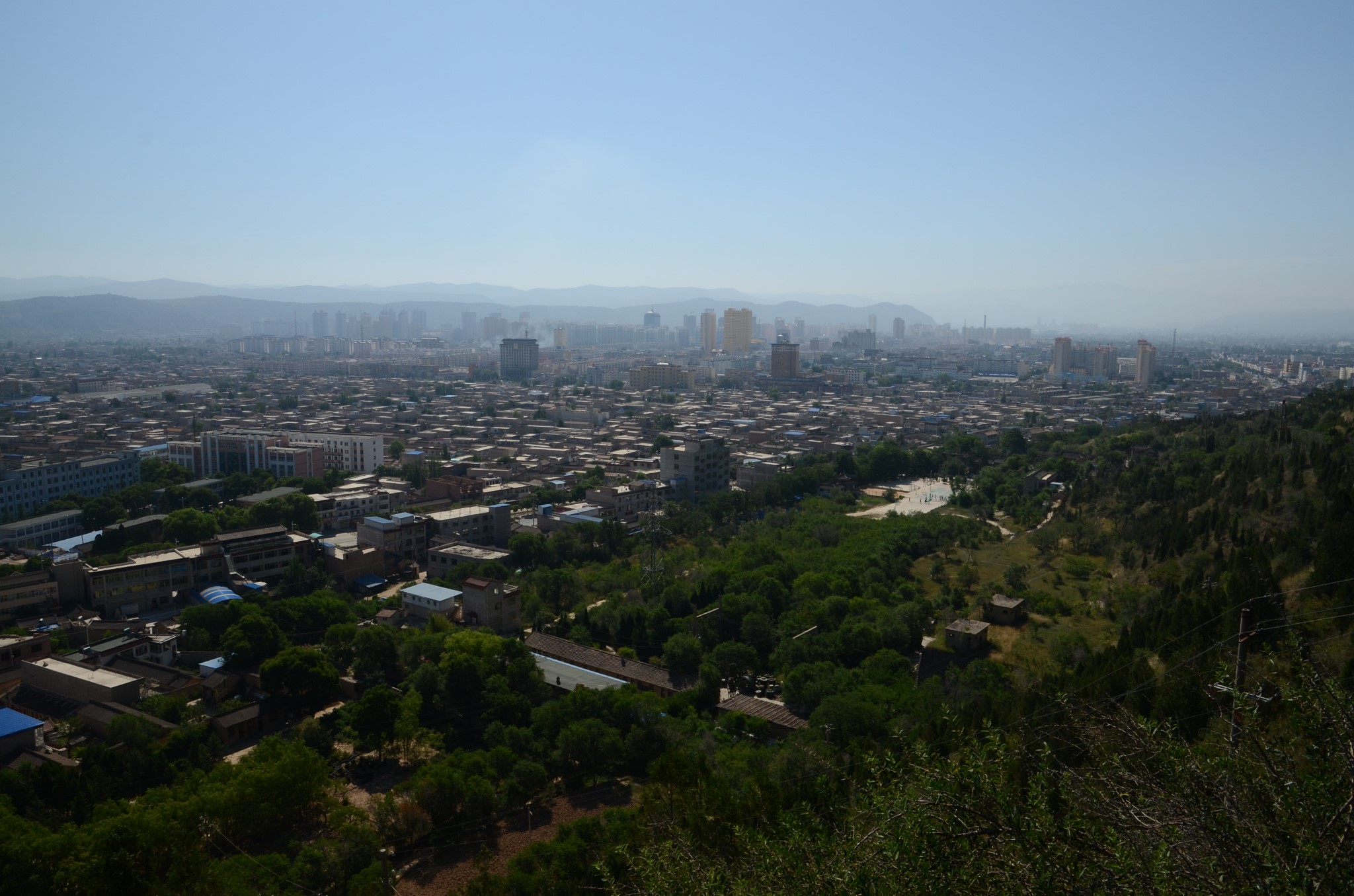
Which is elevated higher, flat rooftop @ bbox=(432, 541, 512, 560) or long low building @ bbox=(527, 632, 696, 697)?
flat rooftop @ bbox=(432, 541, 512, 560)

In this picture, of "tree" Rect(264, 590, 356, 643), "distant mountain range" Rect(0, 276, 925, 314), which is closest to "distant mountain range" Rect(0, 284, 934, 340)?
"distant mountain range" Rect(0, 276, 925, 314)

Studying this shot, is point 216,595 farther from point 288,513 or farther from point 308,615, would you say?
point 288,513

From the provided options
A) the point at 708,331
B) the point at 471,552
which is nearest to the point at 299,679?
the point at 471,552

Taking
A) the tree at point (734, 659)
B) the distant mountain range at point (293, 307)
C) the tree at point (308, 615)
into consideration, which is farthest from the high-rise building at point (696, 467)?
the distant mountain range at point (293, 307)

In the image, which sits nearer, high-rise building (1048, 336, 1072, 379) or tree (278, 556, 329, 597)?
tree (278, 556, 329, 597)

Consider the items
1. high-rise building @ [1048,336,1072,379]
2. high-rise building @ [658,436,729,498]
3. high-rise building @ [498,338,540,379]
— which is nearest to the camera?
high-rise building @ [658,436,729,498]

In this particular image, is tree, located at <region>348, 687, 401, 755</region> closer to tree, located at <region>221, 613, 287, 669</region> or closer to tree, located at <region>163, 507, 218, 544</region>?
tree, located at <region>221, 613, 287, 669</region>
